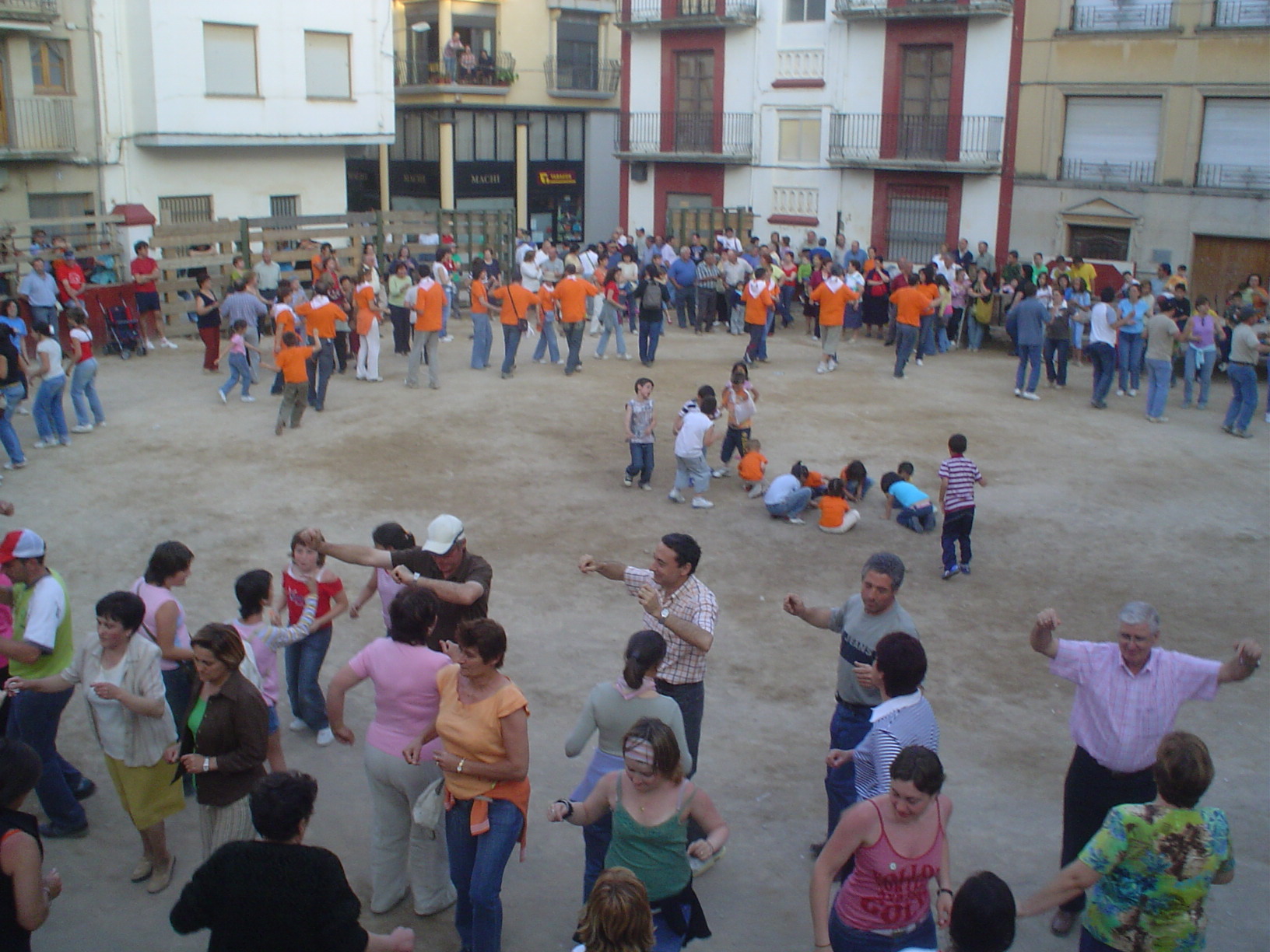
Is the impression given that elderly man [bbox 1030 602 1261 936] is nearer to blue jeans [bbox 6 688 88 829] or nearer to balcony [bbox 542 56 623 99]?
blue jeans [bbox 6 688 88 829]

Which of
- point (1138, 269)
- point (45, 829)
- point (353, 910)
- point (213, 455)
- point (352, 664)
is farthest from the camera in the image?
point (1138, 269)

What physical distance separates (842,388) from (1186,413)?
453 centimetres

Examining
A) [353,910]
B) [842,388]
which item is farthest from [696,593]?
[842,388]

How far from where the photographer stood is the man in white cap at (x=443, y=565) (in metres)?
5.74

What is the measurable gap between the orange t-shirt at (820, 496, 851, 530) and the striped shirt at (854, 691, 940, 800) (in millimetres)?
6318

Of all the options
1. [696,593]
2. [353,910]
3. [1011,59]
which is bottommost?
[353,910]

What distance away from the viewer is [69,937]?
5262mm

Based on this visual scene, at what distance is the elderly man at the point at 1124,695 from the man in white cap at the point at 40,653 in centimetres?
446

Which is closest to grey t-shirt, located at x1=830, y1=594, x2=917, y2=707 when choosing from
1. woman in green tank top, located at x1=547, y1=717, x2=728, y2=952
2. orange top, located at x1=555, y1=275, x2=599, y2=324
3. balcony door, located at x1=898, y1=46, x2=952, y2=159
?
woman in green tank top, located at x1=547, y1=717, x2=728, y2=952

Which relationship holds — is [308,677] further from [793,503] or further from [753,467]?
[753,467]

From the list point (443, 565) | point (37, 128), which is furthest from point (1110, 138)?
point (443, 565)

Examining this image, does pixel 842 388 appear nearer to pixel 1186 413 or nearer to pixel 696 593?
pixel 1186 413

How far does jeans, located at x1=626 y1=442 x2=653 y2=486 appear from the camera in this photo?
12.1 m

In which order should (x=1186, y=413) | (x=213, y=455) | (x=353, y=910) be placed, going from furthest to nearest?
1. (x=1186, y=413)
2. (x=213, y=455)
3. (x=353, y=910)
